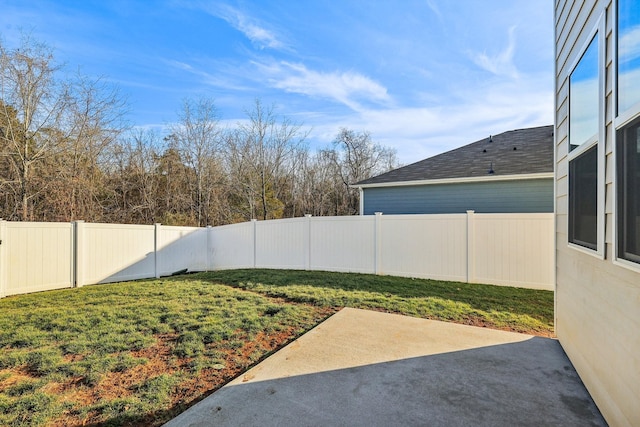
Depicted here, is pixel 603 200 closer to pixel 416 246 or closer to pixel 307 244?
pixel 416 246

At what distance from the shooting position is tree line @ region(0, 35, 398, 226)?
780cm

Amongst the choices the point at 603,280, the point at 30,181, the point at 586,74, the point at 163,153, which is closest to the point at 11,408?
Answer: the point at 603,280

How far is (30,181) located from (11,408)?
8410 mm

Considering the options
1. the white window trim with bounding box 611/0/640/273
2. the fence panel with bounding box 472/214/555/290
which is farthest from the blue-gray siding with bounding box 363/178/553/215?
the white window trim with bounding box 611/0/640/273

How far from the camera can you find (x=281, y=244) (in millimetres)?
8359

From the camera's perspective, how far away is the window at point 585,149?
2.10 meters

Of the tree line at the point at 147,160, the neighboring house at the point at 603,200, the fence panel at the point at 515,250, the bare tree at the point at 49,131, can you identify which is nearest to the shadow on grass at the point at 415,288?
the fence panel at the point at 515,250

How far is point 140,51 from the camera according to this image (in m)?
8.64

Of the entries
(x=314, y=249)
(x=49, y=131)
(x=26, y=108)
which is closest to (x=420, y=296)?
(x=314, y=249)

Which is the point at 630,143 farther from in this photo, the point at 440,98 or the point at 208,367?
the point at 440,98

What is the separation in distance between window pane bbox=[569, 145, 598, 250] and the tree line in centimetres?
1092

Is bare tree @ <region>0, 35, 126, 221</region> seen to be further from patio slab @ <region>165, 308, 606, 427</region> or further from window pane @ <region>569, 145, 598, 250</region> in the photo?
window pane @ <region>569, 145, 598, 250</region>

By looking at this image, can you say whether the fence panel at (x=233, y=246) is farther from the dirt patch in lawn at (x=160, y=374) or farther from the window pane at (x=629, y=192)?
the window pane at (x=629, y=192)

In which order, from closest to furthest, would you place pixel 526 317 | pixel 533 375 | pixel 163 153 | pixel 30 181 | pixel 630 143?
1. pixel 630 143
2. pixel 533 375
3. pixel 526 317
4. pixel 30 181
5. pixel 163 153
